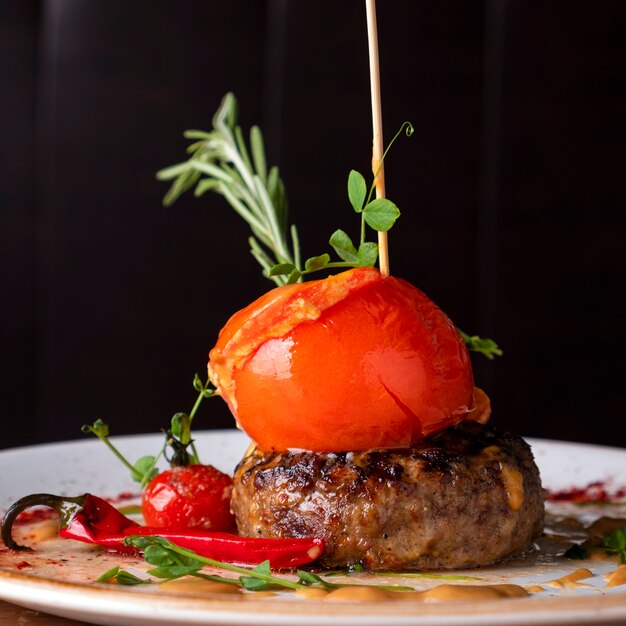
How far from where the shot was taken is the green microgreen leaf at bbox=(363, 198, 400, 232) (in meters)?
1.53

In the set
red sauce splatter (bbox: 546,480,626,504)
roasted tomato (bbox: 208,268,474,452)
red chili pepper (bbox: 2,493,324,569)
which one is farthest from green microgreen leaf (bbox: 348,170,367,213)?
red sauce splatter (bbox: 546,480,626,504)

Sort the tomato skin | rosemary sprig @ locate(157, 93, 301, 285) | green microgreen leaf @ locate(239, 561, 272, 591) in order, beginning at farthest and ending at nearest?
rosemary sprig @ locate(157, 93, 301, 285) < the tomato skin < green microgreen leaf @ locate(239, 561, 272, 591)

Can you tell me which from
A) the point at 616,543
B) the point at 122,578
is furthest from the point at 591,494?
the point at 122,578

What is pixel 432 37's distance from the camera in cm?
406

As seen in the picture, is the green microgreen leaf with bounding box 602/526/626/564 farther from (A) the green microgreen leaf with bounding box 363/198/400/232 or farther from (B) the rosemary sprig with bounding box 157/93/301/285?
(B) the rosemary sprig with bounding box 157/93/301/285

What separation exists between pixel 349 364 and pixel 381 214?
0.82ft

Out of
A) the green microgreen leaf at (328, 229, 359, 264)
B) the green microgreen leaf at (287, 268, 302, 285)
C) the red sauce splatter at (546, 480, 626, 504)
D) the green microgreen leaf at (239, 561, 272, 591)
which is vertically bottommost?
the red sauce splatter at (546, 480, 626, 504)

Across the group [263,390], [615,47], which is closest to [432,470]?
[263,390]

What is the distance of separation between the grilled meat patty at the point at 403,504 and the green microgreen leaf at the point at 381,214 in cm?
36

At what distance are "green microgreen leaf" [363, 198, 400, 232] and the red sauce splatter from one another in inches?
37.8

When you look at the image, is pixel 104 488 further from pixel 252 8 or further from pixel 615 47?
pixel 615 47

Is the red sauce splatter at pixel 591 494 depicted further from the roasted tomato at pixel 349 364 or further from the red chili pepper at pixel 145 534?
the red chili pepper at pixel 145 534

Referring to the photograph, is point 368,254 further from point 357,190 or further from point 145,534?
point 145,534

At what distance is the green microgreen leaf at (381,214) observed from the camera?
1.53 metres
